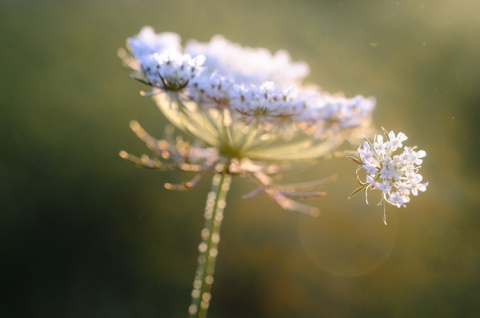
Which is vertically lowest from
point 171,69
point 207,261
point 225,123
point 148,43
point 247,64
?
point 207,261

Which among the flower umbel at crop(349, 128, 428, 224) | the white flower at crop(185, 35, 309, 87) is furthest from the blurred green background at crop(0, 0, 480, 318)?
the flower umbel at crop(349, 128, 428, 224)

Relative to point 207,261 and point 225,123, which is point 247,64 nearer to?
point 225,123

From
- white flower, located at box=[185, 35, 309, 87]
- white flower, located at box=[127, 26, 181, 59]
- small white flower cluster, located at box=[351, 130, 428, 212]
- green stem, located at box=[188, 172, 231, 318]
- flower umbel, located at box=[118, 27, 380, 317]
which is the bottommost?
green stem, located at box=[188, 172, 231, 318]

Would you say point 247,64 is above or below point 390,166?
above

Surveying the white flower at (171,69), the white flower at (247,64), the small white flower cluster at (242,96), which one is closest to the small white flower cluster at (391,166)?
the small white flower cluster at (242,96)

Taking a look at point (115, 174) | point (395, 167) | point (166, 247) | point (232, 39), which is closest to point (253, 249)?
point (166, 247)

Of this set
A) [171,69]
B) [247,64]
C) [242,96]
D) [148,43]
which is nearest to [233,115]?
[242,96]

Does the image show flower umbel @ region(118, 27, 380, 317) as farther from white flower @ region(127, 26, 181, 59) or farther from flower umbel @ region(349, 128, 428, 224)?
flower umbel @ region(349, 128, 428, 224)

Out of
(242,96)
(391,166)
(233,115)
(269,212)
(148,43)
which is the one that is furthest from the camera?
(269,212)

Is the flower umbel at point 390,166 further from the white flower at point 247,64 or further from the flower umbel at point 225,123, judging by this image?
the white flower at point 247,64
